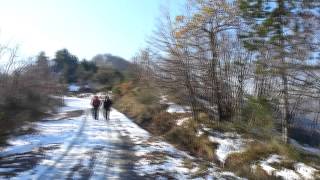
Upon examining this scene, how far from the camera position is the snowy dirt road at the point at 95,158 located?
1358 cm

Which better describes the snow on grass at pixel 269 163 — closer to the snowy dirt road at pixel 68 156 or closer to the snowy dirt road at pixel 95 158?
the snowy dirt road at pixel 95 158

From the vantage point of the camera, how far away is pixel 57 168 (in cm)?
1419

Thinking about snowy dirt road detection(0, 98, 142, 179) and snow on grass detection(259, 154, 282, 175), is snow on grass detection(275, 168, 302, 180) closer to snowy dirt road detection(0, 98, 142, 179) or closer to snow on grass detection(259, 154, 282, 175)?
snow on grass detection(259, 154, 282, 175)

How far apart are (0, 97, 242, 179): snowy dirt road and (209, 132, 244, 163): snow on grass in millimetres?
1222

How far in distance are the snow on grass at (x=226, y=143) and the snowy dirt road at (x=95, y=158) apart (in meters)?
1.22

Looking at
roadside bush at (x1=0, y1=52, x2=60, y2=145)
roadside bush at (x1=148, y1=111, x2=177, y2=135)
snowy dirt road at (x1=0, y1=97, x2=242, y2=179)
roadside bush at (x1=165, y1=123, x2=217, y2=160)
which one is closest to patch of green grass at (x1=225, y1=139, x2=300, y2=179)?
snowy dirt road at (x1=0, y1=97, x2=242, y2=179)

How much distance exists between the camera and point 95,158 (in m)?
16.0

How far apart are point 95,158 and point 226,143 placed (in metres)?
5.34

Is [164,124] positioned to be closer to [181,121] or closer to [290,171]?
[181,121]

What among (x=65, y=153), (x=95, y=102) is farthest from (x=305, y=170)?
(x=95, y=102)

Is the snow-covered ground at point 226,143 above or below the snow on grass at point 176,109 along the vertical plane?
below

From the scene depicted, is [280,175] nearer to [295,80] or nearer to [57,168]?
[295,80]

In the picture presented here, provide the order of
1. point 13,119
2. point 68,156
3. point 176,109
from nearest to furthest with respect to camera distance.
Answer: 1. point 68,156
2. point 13,119
3. point 176,109

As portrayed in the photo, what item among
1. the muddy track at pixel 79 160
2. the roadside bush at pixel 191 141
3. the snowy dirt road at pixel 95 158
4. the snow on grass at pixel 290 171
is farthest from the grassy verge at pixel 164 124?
the snow on grass at pixel 290 171
